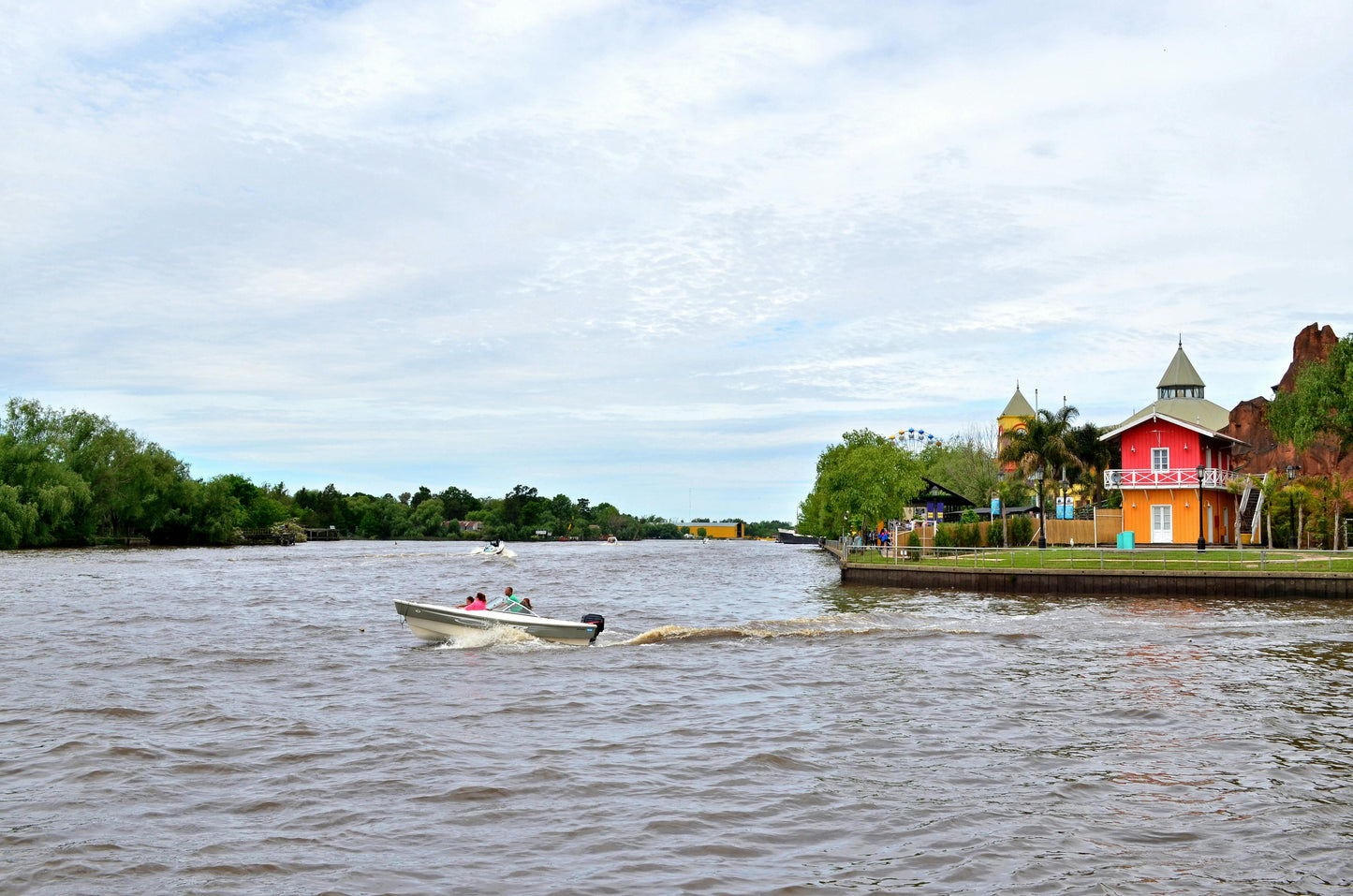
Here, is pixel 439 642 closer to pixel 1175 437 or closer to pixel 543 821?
pixel 543 821

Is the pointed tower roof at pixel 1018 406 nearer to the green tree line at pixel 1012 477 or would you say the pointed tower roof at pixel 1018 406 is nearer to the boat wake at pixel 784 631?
the green tree line at pixel 1012 477

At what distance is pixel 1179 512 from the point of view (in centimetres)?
5897

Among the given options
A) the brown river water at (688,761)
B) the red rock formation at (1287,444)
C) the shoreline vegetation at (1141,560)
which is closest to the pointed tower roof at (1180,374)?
the red rock formation at (1287,444)

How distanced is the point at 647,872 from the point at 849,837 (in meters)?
2.10

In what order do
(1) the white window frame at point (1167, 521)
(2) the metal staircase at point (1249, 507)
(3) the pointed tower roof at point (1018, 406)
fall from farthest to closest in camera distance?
(3) the pointed tower roof at point (1018, 406) → (1) the white window frame at point (1167, 521) → (2) the metal staircase at point (1249, 507)

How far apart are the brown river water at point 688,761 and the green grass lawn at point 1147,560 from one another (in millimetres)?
9987

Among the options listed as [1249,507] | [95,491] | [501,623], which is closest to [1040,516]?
[1249,507]

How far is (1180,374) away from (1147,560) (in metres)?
48.2

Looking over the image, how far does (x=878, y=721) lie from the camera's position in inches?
605

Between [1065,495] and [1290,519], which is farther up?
[1065,495]

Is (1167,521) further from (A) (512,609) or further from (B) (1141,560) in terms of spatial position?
(A) (512,609)

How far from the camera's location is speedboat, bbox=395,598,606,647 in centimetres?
2470

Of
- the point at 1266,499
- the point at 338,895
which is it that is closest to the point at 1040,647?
the point at 338,895

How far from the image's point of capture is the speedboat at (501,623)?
24703 mm
